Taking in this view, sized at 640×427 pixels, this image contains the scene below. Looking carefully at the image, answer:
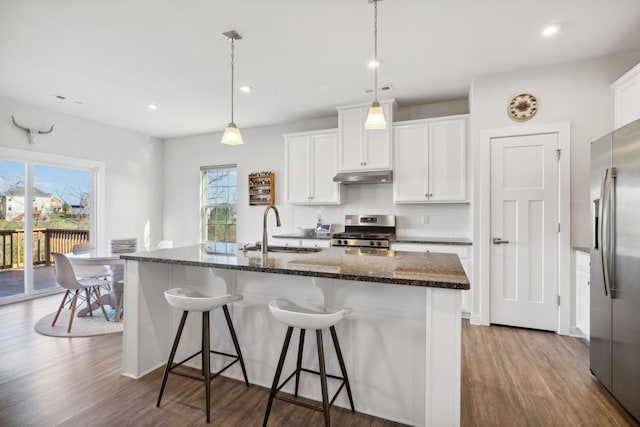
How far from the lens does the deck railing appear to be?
13.7 ft

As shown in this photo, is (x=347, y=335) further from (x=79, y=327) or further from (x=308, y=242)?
(x=79, y=327)

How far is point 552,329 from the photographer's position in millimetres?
3182

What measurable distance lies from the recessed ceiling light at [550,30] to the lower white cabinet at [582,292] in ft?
6.30

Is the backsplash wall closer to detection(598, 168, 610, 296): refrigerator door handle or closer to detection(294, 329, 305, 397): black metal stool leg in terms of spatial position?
detection(598, 168, 610, 296): refrigerator door handle

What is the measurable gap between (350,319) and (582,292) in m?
2.49

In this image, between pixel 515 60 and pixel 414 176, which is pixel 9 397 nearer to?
pixel 414 176

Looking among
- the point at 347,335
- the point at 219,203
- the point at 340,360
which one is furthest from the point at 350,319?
the point at 219,203

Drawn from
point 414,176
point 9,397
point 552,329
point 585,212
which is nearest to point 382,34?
point 414,176

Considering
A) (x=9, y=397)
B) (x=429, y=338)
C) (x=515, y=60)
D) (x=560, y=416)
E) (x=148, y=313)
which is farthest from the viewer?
(x=515, y=60)

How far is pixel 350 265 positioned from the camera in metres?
1.81

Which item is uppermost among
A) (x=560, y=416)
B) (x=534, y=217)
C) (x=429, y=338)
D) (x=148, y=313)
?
(x=534, y=217)

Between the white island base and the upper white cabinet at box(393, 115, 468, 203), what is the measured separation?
7.87ft

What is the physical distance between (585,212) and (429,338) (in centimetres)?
269

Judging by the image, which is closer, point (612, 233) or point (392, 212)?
point (612, 233)
